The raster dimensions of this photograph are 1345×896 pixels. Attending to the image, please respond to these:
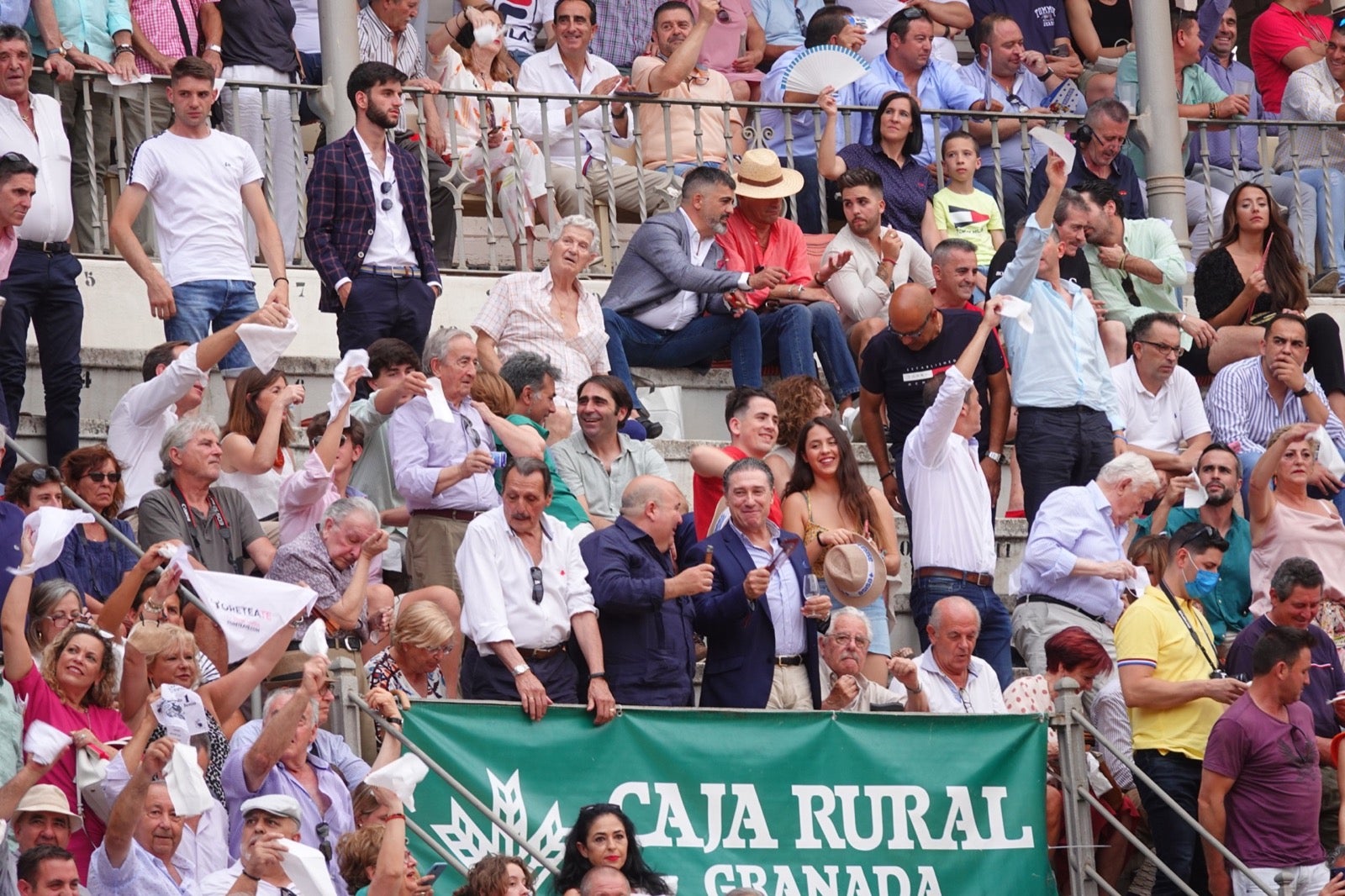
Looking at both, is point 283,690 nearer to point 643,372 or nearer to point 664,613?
point 664,613

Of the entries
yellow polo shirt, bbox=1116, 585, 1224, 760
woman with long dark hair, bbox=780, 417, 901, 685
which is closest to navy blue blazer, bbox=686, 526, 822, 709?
woman with long dark hair, bbox=780, 417, 901, 685

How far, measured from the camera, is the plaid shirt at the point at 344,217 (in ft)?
38.6

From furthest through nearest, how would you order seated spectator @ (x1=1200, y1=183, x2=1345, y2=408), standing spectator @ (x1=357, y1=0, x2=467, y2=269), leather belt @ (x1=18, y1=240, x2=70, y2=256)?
standing spectator @ (x1=357, y1=0, x2=467, y2=269), seated spectator @ (x1=1200, y1=183, x2=1345, y2=408), leather belt @ (x1=18, y1=240, x2=70, y2=256)

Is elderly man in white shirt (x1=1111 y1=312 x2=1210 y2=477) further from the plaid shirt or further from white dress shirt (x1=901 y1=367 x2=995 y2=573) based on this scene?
the plaid shirt

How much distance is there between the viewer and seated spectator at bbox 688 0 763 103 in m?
15.6

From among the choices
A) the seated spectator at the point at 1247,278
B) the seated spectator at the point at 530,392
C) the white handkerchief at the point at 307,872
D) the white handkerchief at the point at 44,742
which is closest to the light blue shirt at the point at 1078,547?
the seated spectator at the point at 530,392

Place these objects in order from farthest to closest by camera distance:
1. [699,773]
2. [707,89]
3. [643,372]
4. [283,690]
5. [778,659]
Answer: [707,89], [643,372], [778,659], [699,773], [283,690]

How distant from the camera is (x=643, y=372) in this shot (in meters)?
13.0

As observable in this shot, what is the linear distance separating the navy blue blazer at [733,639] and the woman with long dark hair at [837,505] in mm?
519

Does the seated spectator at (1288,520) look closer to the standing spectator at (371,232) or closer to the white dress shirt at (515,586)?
the white dress shirt at (515,586)

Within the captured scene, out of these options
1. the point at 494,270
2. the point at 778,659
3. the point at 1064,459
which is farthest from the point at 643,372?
the point at 778,659

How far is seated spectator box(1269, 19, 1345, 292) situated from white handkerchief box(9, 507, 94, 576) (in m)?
8.74

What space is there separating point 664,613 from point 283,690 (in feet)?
Result: 5.15

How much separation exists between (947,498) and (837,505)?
1.72ft
